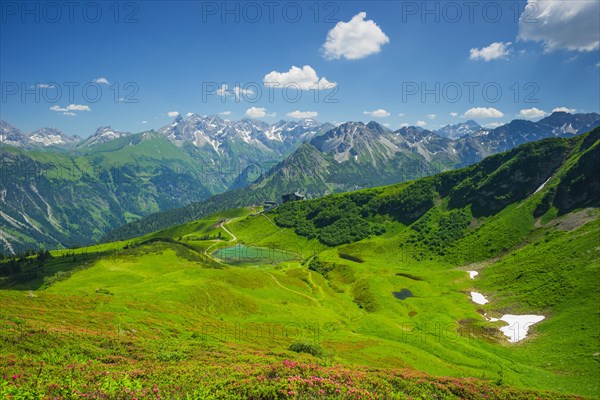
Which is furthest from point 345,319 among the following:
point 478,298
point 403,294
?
point 478,298

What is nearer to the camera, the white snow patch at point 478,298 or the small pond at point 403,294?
the white snow patch at point 478,298

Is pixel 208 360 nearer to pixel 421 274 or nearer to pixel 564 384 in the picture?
pixel 564 384

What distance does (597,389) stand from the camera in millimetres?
55156

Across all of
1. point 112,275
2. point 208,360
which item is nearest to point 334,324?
point 208,360

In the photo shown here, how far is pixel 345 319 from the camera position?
3698 inches

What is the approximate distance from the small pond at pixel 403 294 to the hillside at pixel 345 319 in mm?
794

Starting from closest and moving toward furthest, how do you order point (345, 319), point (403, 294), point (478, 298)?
point (345, 319)
point (478, 298)
point (403, 294)

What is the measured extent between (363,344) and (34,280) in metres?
122

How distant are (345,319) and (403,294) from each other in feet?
137

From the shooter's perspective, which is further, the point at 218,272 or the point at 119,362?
the point at 218,272

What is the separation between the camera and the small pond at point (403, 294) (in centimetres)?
12250

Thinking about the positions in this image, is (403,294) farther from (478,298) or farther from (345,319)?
(345,319)

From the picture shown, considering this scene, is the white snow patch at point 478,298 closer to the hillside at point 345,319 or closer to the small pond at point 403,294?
the hillside at point 345,319

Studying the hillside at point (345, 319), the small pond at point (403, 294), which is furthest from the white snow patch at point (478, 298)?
the small pond at point (403, 294)
